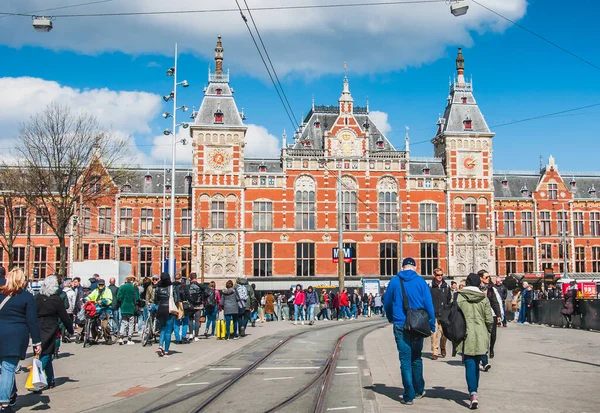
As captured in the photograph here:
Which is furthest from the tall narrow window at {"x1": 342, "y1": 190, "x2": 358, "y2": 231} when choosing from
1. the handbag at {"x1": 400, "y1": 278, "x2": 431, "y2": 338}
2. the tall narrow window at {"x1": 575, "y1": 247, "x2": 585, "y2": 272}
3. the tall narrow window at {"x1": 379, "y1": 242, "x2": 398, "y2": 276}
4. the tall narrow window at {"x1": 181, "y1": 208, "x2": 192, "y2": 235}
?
the handbag at {"x1": 400, "y1": 278, "x2": 431, "y2": 338}

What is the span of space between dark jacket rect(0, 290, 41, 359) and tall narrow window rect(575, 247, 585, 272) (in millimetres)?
55680

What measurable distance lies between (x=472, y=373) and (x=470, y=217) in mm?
47062

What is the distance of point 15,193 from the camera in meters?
37.6

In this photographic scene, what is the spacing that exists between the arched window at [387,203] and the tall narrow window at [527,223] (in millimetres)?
12153

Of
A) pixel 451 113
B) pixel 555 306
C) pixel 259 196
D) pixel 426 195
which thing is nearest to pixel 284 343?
pixel 555 306

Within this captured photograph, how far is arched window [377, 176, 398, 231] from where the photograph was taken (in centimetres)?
5353

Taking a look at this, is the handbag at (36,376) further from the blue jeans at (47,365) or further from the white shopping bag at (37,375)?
the blue jeans at (47,365)

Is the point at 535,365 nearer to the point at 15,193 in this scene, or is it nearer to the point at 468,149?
the point at 15,193

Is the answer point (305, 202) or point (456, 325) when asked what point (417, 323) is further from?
point (305, 202)

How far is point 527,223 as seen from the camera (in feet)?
189

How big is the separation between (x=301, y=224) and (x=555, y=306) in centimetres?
2879

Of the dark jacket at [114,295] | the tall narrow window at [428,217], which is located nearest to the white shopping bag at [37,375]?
the dark jacket at [114,295]

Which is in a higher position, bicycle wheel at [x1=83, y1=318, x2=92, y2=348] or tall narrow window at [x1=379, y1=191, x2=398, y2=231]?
tall narrow window at [x1=379, y1=191, x2=398, y2=231]

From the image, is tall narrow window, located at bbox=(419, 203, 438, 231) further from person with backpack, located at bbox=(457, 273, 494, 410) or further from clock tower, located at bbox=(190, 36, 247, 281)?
person with backpack, located at bbox=(457, 273, 494, 410)
